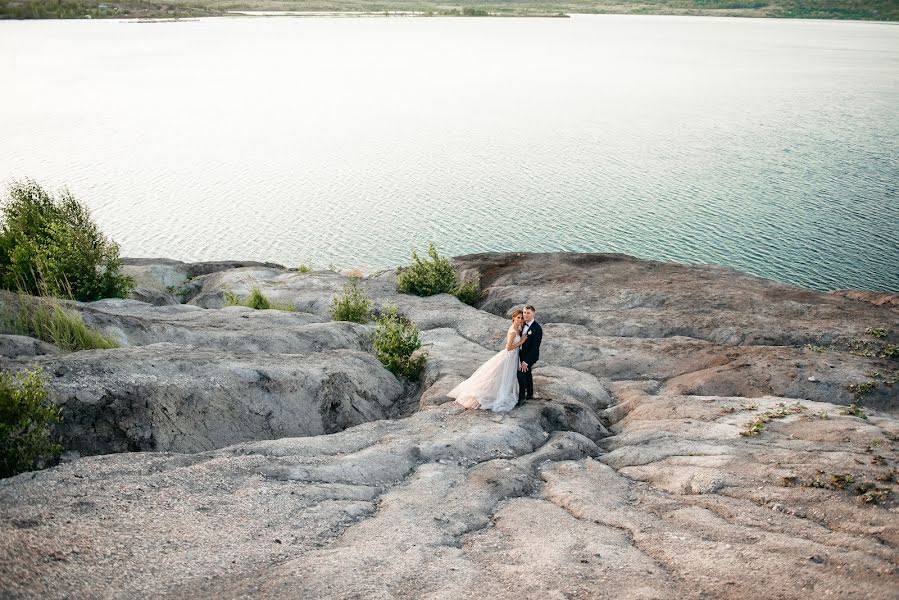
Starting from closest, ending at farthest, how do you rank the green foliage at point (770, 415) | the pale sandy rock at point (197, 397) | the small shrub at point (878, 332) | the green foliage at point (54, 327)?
the pale sandy rock at point (197, 397)
the green foliage at point (770, 415)
the green foliage at point (54, 327)
the small shrub at point (878, 332)

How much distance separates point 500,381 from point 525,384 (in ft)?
3.07

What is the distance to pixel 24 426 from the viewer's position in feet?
51.0

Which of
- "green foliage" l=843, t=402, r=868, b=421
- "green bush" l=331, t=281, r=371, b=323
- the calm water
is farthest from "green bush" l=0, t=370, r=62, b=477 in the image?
the calm water

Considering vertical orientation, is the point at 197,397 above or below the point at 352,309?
above

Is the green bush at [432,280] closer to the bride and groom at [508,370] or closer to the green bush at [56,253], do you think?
the green bush at [56,253]

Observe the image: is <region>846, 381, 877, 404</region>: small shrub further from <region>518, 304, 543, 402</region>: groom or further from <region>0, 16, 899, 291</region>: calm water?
<region>0, 16, 899, 291</region>: calm water

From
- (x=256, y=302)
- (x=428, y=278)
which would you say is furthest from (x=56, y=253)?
(x=428, y=278)

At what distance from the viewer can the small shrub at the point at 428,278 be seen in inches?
1425

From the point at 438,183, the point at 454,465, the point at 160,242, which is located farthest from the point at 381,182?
the point at 454,465

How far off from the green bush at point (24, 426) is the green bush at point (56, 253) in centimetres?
1307

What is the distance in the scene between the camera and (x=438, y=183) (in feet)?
225

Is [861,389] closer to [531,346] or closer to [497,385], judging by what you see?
[531,346]

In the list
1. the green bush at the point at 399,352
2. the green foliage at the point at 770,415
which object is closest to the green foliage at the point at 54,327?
the green bush at the point at 399,352

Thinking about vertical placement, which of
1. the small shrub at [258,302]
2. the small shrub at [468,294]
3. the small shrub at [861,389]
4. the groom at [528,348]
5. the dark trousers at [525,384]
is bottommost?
the small shrub at [468,294]
